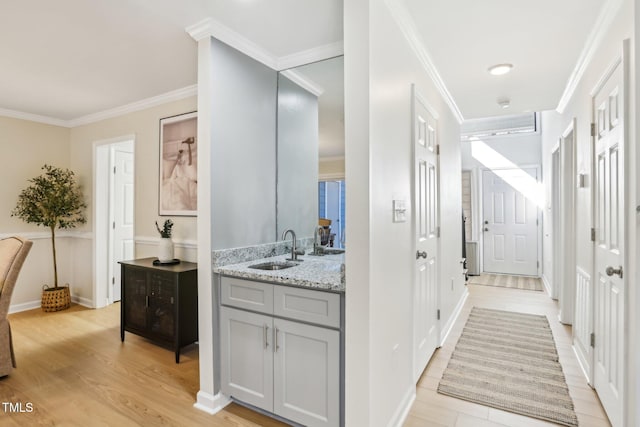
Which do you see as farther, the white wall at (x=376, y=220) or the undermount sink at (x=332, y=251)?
the undermount sink at (x=332, y=251)

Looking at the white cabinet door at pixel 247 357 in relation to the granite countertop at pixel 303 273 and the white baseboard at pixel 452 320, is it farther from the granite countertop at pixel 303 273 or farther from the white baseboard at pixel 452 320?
the white baseboard at pixel 452 320

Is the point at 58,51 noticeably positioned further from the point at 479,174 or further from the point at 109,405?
the point at 479,174

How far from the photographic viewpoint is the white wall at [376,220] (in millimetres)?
1564

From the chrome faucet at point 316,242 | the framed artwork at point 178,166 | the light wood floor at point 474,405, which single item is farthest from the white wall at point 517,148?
the framed artwork at point 178,166

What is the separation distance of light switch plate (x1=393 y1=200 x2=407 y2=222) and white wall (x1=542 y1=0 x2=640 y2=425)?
107 cm

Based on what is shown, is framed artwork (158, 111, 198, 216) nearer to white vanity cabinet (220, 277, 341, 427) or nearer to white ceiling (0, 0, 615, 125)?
white ceiling (0, 0, 615, 125)

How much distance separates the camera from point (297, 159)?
273cm

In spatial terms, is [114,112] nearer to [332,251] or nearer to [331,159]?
[331,159]

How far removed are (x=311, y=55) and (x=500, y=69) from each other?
158 centimetres

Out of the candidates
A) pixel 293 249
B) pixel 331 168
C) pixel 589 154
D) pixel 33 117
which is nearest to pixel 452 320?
pixel 589 154

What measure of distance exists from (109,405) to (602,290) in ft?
10.5

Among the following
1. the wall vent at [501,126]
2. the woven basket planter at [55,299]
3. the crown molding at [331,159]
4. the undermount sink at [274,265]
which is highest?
the wall vent at [501,126]

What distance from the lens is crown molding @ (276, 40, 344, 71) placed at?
7.71 ft

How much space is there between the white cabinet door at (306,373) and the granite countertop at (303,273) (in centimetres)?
23
